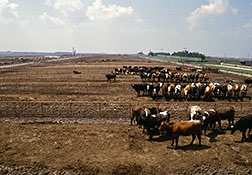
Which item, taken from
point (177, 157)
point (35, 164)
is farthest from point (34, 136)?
point (177, 157)

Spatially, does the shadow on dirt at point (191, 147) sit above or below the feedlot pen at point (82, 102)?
below

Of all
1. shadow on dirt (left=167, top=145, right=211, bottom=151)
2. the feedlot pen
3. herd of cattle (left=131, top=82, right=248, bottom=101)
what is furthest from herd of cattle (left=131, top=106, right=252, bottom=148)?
herd of cattle (left=131, top=82, right=248, bottom=101)

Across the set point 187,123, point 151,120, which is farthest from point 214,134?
Answer: point 151,120

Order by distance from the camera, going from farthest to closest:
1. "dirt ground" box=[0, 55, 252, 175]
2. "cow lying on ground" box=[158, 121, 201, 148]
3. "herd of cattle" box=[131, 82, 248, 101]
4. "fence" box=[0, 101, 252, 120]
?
"herd of cattle" box=[131, 82, 248, 101] → "fence" box=[0, 101, 252, 120] → "cow lying on ground" box=[158, 121, 201, 148] → "dirt ground" box=[0, 55, 252, 175]

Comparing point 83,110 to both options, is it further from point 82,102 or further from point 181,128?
point 181,128

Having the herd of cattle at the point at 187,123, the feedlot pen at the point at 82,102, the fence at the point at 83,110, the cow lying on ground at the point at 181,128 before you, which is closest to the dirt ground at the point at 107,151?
the herd of cattle at the point at 187,123

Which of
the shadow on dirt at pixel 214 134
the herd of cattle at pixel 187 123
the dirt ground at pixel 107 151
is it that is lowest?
the dirt ground at pixel 107 151

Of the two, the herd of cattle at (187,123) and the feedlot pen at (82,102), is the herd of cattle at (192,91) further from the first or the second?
the herd of cattle at (187,123)

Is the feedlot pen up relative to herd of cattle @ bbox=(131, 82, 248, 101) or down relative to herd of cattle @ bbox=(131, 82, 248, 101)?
down

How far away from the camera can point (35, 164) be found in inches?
337

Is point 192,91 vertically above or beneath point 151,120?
above

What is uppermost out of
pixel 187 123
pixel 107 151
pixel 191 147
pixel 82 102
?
A: pixel 187 123

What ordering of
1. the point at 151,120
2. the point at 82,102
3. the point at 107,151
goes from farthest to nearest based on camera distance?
the point at 82,102 → the point at 151,120 → the point at 107,151

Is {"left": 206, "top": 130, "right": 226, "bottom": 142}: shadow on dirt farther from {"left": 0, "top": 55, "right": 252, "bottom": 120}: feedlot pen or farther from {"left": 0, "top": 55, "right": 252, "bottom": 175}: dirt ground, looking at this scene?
{"left": 0, "top": 55, "right": 252, "bottom": 120}: feedlot pen
